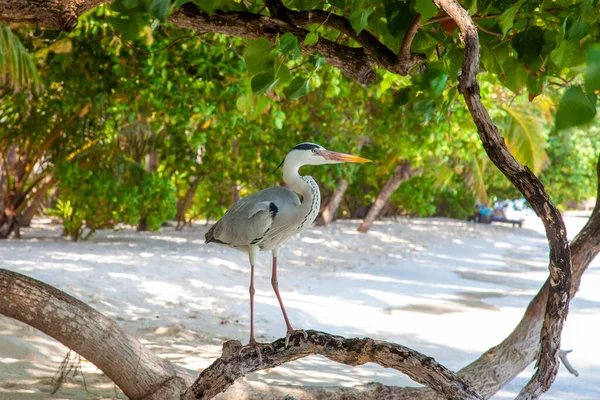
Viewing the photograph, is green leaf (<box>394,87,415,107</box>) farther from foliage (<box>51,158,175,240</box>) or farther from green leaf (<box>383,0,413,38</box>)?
foliage (<box>51,158,175,240</box>)

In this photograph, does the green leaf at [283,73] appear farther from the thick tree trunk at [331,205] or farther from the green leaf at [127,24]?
the thick tree trunk at [331,205]

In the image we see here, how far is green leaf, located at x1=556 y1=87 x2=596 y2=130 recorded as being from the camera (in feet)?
3.76

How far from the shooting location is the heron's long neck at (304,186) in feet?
11.3

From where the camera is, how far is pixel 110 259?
9.48m

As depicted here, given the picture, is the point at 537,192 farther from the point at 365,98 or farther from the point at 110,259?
the point at 365,98

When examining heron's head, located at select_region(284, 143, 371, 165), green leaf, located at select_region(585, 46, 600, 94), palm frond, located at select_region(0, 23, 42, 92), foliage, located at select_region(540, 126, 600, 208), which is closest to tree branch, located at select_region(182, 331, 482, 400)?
heron's head, located at select_region(284, 143, 371, 165)

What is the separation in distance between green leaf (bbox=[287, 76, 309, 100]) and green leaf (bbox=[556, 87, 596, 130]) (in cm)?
139

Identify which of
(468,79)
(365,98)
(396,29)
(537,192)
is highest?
(365,98)

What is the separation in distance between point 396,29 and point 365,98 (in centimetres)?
940

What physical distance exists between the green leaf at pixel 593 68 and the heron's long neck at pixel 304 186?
248 centimetres

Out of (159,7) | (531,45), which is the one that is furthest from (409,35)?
(159,7)

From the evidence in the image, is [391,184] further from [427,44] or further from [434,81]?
[434,81]

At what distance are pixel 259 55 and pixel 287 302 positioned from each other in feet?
21.0

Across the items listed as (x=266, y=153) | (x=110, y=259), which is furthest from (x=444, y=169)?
(x=110, y=259)
